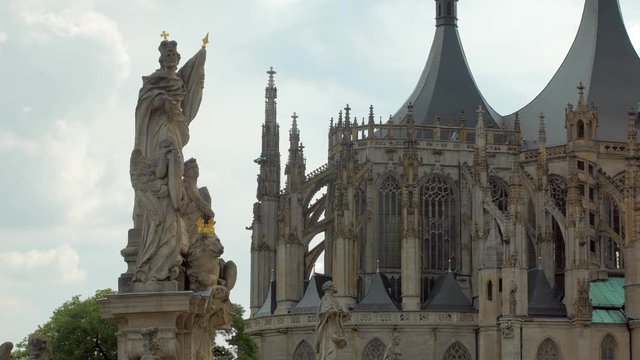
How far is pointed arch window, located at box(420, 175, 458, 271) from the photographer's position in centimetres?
8762

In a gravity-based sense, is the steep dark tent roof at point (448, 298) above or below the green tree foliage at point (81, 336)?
above

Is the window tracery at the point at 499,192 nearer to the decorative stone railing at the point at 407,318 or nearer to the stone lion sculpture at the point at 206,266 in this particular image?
the decorative stone railing at the point at 407,318

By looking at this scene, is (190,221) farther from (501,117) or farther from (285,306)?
(501,117)

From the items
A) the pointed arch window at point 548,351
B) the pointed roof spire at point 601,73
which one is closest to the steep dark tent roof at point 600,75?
the pointed roof spire at point 601,73

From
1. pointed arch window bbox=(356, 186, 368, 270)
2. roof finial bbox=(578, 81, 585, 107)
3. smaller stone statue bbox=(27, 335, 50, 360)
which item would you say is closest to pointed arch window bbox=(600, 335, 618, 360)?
roof finial bbox=(578, 81, 585, 107)

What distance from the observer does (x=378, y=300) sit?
272ft

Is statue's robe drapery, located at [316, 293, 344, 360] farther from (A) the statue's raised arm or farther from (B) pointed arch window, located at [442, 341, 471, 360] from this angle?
(B) pointed arch window, located at [442, 341, 471, 360]

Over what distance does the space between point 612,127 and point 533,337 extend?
1726 cm

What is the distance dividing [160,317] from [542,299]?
70.1 metres

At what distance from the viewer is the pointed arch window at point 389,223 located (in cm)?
8738

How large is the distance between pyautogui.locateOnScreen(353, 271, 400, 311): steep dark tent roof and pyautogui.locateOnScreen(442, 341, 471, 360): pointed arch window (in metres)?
3.44

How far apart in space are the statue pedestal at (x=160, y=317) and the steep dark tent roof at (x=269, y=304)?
73693 mm

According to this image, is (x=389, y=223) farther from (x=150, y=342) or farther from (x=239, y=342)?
(x=150, y=342)

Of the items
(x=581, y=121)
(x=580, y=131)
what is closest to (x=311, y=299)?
(x=580, y=131)
